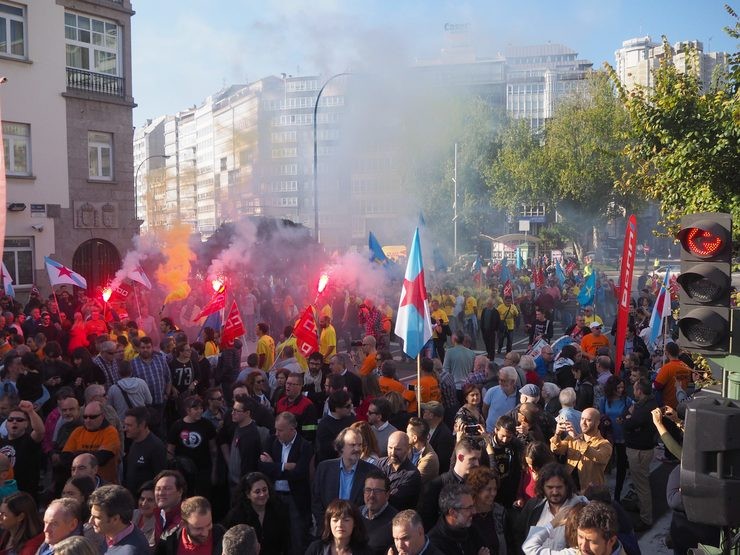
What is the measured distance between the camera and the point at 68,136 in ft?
76.8

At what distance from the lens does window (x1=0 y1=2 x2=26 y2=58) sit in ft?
72.8

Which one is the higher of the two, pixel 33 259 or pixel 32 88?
pixel 32 88

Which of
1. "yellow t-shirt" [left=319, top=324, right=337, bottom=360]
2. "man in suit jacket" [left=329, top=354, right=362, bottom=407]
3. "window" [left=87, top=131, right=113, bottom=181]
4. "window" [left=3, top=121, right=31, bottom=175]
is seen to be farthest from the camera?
"window" [left=87, top=131, right=113, bottom=181]

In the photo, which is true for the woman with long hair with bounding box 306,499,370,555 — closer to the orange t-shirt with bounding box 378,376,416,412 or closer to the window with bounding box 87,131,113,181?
the orange t-shirt with bounding box 378,376,416,412

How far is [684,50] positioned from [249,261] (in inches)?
752

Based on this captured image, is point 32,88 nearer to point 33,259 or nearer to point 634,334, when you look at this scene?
point 33,259

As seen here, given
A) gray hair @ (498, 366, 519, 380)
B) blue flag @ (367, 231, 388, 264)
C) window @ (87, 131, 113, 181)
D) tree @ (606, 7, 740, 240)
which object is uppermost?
window @ (87, 131, 113, 181)

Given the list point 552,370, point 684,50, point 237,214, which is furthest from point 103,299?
point 237,214

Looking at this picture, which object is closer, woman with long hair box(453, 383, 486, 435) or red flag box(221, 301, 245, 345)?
woman with long hair box(453, 383, 486, 435)

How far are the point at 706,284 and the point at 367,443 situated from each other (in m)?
3.02

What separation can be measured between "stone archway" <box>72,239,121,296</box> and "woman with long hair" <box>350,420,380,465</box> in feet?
Answer: 62.4

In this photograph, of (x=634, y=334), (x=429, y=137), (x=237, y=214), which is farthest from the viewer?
(x=429, y=137)

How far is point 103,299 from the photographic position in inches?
633

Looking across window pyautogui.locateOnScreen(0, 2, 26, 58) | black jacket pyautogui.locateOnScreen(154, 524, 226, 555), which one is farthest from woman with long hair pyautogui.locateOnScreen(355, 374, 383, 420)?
window pyautogui.locateOnScreen(0, 2, 26, 58)
